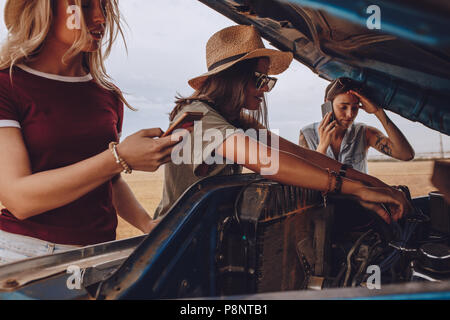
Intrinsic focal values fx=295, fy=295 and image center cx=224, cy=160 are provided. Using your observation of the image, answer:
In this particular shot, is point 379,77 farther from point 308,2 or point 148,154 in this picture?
point 148,154

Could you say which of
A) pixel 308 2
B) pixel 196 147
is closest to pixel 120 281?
pixel 196 147

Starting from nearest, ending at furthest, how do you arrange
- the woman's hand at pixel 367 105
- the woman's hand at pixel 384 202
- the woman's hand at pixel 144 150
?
the woman's hand at pixel 144 150, the woman's hand at pixel 384 202, the woman's hand at pixel 367 105

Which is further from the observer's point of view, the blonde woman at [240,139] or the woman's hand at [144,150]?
the blonde woman at [240,139]

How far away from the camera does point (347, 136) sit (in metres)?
2.75

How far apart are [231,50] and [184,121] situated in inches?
31.3

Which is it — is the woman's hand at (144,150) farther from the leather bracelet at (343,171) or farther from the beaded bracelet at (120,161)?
the leather bracelet at (343,171)

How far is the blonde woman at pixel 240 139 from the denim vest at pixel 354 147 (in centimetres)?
104

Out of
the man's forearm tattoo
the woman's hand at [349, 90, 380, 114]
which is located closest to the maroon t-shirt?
the woman's hand at [349, 90, 380, 114]

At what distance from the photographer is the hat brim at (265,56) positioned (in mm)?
1492

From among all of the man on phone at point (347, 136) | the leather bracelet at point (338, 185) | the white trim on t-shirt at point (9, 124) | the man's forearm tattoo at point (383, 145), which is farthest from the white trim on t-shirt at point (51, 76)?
the man's forearm tattoo at point (383, 145)

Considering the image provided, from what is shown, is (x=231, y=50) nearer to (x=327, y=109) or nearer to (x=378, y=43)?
(x=378, y=43)

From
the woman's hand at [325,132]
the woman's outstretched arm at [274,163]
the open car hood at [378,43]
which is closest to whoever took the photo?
the open car hood at [378,43]

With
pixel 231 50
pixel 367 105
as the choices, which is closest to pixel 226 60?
pixel 231 50
